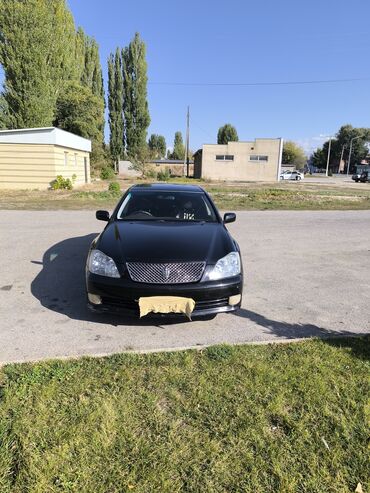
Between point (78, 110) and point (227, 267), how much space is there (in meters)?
29.5

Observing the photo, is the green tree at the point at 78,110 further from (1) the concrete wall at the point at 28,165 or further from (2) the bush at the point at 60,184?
(2) the bush at the point at 60,184

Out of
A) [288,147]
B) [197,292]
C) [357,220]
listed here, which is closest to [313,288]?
[197,292]

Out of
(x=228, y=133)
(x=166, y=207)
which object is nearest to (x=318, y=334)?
(x=166, y=207)

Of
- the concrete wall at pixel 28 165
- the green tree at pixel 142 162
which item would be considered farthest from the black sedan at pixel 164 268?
the green tree at pixel 142 162

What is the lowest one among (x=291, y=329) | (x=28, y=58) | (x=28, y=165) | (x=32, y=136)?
(x=291, y=329)

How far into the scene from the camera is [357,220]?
12375mm

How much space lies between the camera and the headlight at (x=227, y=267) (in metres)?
3.57

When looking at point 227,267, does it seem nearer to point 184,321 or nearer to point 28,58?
point 184,321

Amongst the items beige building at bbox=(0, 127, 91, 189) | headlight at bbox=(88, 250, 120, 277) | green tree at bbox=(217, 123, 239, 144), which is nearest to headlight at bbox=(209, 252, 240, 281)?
headlight at bbox=(88, 250, 120, 277)

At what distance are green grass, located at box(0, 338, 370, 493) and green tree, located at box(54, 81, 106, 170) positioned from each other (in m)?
29.4

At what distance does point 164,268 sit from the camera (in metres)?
3.44

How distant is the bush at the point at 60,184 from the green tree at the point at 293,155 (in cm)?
7917

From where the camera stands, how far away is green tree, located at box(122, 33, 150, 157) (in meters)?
45.2

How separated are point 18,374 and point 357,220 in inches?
482
